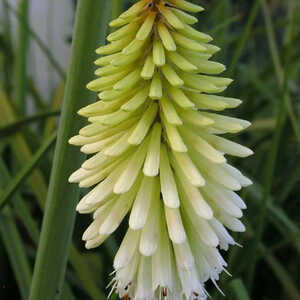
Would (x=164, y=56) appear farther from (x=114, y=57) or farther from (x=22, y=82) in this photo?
(x=22, y=82)

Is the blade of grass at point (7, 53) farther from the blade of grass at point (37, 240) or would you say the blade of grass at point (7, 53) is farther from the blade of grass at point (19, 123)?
the blade of grass at point (37, 240)

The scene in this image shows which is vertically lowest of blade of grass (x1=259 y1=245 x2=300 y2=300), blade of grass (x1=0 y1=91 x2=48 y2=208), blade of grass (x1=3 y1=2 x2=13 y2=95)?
blade of grass (x1=259 y1=245 x2=300 y2=300)

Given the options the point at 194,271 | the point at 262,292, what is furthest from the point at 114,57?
the point at 262,292

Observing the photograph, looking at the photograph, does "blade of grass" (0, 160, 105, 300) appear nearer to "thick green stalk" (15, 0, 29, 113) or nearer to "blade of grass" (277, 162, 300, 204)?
"thick green stalk" (15, 0, 29, 113)

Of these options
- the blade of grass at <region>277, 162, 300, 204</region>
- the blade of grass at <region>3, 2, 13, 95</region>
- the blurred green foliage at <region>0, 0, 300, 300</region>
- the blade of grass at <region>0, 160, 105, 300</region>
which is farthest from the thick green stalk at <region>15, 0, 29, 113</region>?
the blade of grass at <region>277, 162, 300, 204</region>

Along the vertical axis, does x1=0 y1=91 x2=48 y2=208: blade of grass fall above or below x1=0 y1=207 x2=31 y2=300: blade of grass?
above

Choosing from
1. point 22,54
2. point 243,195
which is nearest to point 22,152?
point 22,54

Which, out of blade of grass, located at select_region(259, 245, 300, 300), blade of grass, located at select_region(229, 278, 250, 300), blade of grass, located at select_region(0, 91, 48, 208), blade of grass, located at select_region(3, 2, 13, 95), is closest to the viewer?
blade of grass, located at select_region(229, 278, 250, 300)

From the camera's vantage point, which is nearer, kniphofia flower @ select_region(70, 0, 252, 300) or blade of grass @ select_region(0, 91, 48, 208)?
kniphofia flower @ select_region(70, 0, 252, 300)

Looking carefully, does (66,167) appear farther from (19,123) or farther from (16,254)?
(19,123)
